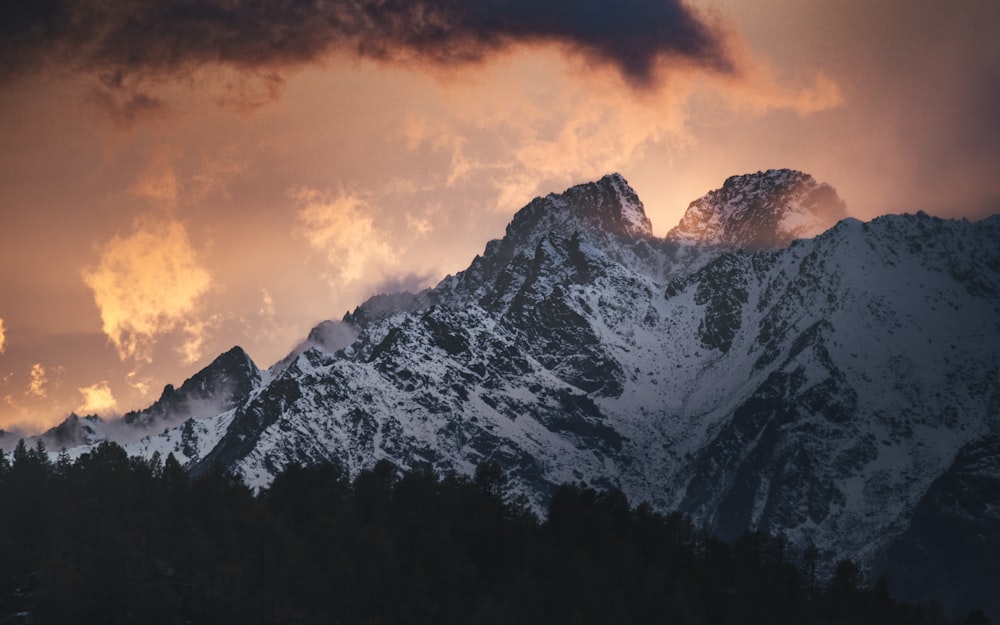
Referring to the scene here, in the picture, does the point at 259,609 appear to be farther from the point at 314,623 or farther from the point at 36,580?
the point at 36,580

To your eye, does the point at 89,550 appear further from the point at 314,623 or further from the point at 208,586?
the point at 314,623

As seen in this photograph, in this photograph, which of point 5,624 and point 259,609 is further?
point 259,609

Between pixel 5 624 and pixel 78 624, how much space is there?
24.4ft

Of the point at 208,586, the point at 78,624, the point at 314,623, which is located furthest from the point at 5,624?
the point at 314,623

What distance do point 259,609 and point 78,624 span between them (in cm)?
2190

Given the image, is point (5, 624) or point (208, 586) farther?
point (208, 586)

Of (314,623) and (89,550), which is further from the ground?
(89,550)

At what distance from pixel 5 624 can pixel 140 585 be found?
14.9 metres

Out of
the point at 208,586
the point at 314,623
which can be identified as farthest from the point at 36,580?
the point at 314,623

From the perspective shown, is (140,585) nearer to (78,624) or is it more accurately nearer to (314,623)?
(78,624)

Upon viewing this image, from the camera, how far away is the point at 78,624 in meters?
184

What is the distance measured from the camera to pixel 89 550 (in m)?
198

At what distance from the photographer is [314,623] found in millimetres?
199625

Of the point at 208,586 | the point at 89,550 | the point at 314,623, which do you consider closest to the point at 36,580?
the point at 89,550
